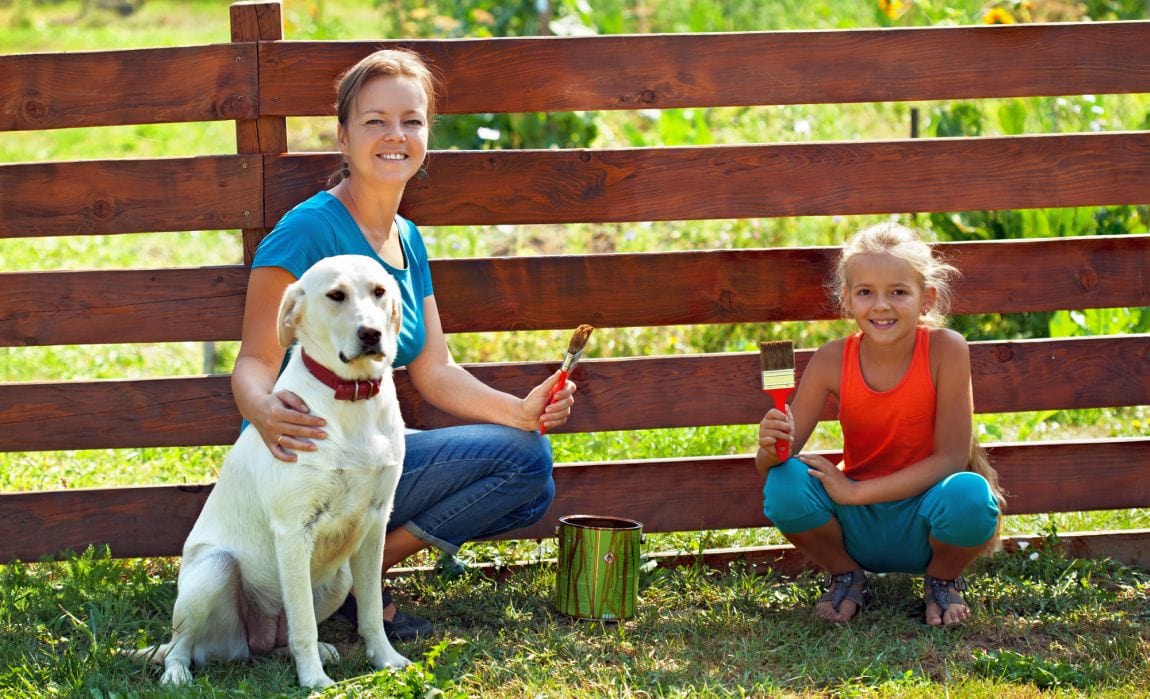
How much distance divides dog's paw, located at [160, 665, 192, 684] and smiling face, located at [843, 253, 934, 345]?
236 centimetres

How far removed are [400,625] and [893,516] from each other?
167 centimetres

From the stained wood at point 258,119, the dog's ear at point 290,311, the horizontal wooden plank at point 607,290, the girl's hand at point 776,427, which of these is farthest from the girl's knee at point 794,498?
the stained wood at point 258,119

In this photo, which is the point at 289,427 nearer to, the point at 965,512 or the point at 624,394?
the point at 624,394

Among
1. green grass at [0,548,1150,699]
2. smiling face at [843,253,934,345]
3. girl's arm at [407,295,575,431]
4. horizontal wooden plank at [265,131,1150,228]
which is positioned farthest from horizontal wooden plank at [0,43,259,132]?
smiling face at [843,253,934,345]

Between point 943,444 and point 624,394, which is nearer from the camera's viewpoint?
point 943,444

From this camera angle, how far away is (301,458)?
3238mm

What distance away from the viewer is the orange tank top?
397cm

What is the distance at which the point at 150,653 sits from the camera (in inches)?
140

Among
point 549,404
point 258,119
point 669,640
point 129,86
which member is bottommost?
point 669,640

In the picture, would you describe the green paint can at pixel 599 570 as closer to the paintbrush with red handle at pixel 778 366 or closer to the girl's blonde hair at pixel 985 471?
the paintbrush with red handle at pixel 778 366

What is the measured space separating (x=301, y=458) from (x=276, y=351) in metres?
0.48

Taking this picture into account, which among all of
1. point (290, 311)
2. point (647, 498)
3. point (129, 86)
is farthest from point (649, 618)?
point (129, 86)

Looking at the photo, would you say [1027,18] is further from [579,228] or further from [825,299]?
[825,299]

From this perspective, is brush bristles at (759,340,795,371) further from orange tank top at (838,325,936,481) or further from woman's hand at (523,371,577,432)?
woman's hand at (523,371,577,432)
